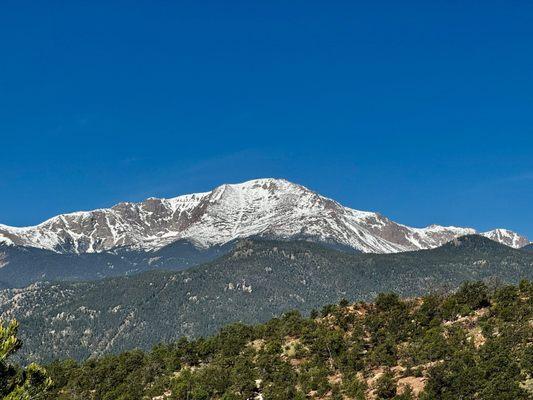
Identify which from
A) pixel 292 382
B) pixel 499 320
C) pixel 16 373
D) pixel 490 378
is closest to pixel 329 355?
pixel 292 382

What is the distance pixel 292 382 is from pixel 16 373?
51.0m

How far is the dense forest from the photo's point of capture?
84500 mm

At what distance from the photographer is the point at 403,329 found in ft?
385

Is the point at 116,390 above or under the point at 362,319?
under

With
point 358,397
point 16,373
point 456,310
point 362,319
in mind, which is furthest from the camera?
point 362,319

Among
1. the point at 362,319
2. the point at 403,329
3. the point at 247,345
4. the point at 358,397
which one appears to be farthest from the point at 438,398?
the point at 247,345

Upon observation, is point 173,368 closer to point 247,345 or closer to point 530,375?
point 247,345

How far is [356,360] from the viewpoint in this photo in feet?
357

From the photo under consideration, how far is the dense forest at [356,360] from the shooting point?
84.5m

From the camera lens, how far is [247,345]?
133250mm

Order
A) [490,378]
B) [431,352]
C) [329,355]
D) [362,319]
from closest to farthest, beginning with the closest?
[490,378] → [431,352] → [329,355] → [362,319]

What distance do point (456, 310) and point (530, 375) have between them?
130 feet

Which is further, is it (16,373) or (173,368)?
(173,368)

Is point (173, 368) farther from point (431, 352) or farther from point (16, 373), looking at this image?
point (16, 373)
